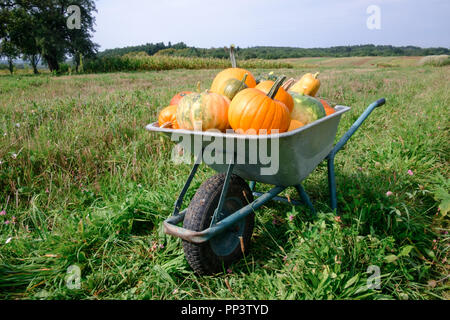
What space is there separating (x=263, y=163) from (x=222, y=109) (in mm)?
396

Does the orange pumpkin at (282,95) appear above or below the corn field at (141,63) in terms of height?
below

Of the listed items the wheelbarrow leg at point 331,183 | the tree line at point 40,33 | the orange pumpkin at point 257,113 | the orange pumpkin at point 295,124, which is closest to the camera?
the orange pumpkin at point 257,113

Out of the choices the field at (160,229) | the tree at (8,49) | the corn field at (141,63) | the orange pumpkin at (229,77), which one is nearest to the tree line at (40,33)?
the tree at (8,49)

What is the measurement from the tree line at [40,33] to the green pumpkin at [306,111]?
84.4 ft

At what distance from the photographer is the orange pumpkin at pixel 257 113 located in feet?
5.00

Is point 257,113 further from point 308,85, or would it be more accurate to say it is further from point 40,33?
point 40,33

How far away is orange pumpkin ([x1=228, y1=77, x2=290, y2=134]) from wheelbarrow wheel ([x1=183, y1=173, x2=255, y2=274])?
0.41m

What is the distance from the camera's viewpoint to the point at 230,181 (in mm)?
1835

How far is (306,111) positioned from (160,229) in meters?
1.35

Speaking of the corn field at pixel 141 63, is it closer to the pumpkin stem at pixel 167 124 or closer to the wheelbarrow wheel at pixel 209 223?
the pumpkin stem at pixel 167 124

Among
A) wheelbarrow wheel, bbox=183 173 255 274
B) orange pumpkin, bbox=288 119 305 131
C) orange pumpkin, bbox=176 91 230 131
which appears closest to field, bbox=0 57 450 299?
wheelbarrow wheel, bbox=183 173 255 274

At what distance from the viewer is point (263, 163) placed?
5.58 feet
